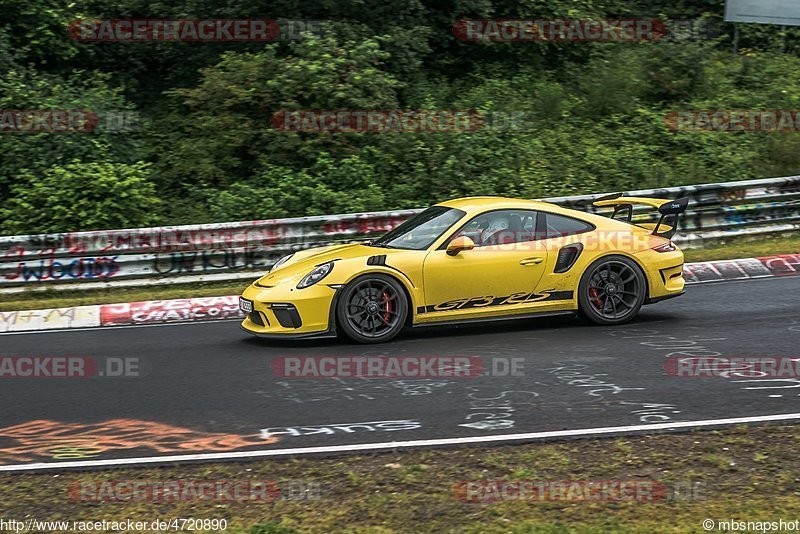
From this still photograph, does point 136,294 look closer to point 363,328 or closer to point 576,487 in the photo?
point 363,328

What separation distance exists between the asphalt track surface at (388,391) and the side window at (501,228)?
93 centimetres

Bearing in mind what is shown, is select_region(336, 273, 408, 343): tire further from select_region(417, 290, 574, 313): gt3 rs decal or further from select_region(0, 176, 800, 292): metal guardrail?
select_region(0, 176, 800, 292): metal guardrail

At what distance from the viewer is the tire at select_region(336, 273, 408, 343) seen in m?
9.21

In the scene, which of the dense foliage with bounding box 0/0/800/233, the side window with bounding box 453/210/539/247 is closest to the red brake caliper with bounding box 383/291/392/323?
the side window with bounding box 453/210/539/247

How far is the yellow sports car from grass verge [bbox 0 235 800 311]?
3341 mm

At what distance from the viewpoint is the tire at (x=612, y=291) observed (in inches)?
385

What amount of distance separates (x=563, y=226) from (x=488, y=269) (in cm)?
102

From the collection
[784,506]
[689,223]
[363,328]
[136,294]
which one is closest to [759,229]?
[689,223]

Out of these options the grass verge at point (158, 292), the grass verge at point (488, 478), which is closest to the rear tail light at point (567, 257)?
the grass verge at point (488, 478)

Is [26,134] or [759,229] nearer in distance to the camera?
[759,229]

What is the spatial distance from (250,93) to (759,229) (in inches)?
350

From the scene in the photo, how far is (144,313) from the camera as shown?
11.7 meters

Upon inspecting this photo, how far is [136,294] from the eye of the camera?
13273mm

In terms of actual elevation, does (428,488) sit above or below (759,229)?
below
